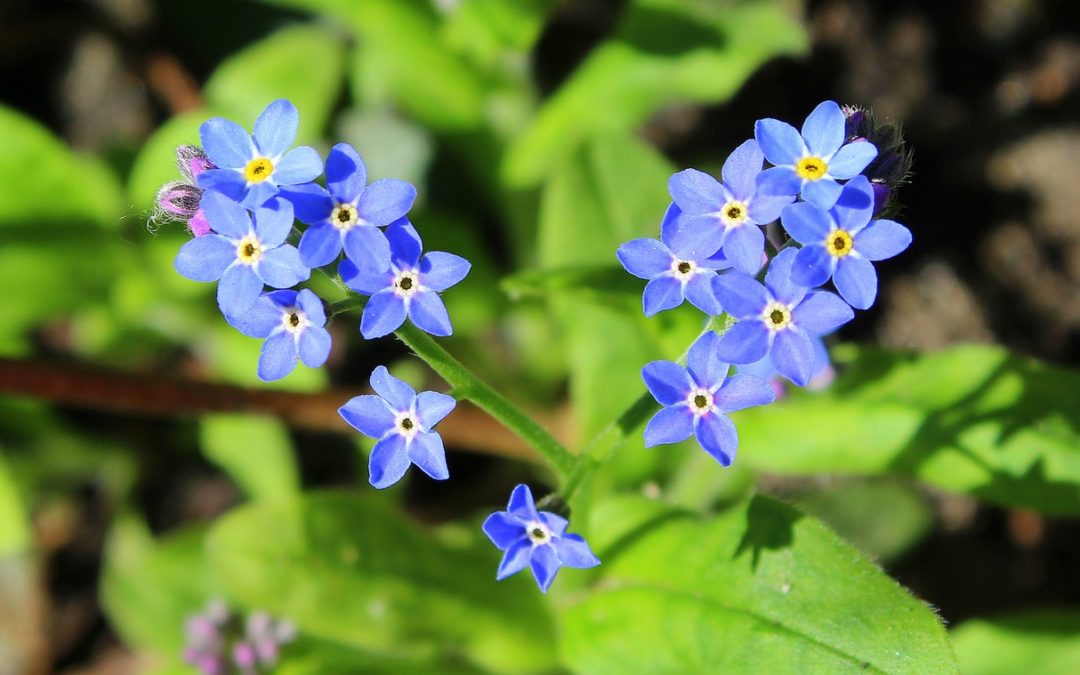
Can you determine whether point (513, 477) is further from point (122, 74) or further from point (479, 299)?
point (122, 74)

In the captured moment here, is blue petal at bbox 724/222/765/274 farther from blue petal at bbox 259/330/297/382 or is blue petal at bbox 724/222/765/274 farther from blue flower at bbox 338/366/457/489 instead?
blue petal at bbox 259/330/297/382

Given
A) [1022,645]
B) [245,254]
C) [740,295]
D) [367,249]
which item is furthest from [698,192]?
[1022,645]

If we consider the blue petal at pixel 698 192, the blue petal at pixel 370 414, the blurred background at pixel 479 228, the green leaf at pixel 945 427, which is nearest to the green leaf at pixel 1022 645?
the blurred background at pixel 479 228

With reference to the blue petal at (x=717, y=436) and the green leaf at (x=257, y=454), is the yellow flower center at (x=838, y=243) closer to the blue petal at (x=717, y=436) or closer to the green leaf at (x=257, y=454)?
the blue petal at (x=717, y=436)

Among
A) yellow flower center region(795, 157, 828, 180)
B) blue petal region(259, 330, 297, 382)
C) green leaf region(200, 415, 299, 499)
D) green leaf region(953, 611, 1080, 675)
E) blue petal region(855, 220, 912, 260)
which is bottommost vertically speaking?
green leaf region(200, 415, 299, 499)

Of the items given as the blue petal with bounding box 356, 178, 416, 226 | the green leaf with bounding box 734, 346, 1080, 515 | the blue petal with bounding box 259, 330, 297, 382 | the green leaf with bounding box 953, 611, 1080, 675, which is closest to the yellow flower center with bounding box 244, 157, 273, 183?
the blue petal with bounding box 356, 178, 416, 226

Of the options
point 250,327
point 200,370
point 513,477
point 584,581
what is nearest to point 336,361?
point 200,370

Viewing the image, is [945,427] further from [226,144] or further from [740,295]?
[226,144]

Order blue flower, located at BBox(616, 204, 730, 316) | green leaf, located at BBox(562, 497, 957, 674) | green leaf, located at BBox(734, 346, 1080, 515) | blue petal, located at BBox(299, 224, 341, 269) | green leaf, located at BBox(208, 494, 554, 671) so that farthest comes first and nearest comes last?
green leaf, located at BBox(208, 494, 554, 671) → green leaf, located at BBox(734, 346, 1080, 515) → green leaf, located at BBox(562, 497, 957, 674) → blue flower, located at BBox(616, 204, 730, 316) → blue petal, located at BBox(299, 224, 341, 269)
